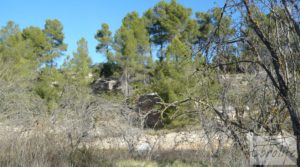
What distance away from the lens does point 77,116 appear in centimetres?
750

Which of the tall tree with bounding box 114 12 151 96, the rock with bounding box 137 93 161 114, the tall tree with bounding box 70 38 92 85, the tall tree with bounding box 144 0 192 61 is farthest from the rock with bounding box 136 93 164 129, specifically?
the tall tree with bounding box 144 0 192 61

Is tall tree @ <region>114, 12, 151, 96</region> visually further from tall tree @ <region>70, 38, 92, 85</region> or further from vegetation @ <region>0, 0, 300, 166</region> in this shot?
vegetation @ <region>0, 0, 300, 166</region>

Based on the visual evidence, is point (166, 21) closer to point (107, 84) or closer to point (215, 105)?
point (107, 84)

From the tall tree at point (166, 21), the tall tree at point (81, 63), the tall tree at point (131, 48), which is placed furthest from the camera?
the tall tree at point (166, 21)

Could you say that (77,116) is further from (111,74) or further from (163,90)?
(111,74)

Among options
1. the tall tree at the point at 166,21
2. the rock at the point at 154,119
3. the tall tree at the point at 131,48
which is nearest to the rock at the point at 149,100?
the rock at the point at 154,119

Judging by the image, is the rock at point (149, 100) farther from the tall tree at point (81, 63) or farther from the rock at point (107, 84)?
the rock at point (107, 84)

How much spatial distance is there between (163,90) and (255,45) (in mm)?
19046

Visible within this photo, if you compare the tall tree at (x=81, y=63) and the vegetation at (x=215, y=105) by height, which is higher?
the tall tree at (x=81, y=63)

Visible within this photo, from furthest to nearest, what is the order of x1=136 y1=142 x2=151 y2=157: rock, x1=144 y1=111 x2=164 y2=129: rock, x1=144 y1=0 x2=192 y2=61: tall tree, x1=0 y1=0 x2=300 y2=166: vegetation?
x1=144 y1=0 x2=192 y2=61: tall tree → x1=136 y1=142 x2=151 y2=157: rock → x1=144 y1=111 x2=164 y2=129: rock → x1=0 y1=0 x2=300 y2=166: vegetation

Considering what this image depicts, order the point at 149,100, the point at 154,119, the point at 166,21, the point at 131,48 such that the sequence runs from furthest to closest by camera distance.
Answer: the point at 166,21 < the point at 131,48 < the point at 154,119 < the point at 149,100

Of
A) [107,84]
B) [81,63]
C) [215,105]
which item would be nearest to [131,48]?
[107,84]

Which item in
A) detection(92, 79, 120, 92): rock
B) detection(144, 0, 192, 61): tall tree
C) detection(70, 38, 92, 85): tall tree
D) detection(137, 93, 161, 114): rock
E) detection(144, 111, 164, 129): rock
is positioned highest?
detection(144, 0, 192, 61): tall tree

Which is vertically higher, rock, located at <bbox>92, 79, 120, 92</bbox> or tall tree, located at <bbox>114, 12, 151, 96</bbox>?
tall tree, located at <bbox>114, 12, 151, 96</bbox>
